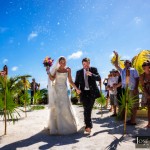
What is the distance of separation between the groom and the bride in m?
0.22

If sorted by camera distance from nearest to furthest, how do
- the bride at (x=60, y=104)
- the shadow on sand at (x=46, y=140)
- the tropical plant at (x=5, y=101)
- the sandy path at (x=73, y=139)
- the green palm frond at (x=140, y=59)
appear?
1. the sandy path at (x=73, y=139)
2. the shadow on sand at (x=46, y=140)
3. the tropical plant at (x=5, y=101)
4. the bride at (x=60, y=104)
5. the green palm frond at (x=140, y=59)

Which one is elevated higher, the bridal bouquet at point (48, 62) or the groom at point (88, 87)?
the bridal bouquet at point (48, 62)

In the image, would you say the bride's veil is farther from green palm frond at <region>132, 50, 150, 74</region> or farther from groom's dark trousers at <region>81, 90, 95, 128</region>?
green palm frond at <region>132, 50, 150, 74</region>

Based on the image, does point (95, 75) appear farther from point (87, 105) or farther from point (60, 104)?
point (60, 104)

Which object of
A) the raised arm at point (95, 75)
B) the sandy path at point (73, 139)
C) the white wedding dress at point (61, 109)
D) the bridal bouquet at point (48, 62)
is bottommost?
the sandy path at point (73, 139)

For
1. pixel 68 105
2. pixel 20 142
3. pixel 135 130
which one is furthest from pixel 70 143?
pixel 135 130

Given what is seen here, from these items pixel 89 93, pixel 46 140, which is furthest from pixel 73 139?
pixel 89 93

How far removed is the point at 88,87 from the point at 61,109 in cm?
91

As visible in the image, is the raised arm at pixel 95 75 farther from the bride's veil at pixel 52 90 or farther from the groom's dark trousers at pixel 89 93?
the bride's veil at pixel 52 90

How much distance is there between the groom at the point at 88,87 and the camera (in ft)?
26.2

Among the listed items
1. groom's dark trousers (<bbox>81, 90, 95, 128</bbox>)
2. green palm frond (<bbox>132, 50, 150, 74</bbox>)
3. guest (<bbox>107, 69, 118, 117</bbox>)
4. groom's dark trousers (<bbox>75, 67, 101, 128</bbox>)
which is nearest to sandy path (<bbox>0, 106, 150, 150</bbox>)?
groom's dark trousers (<bbox>81, 90, 95, 128</bbox>)

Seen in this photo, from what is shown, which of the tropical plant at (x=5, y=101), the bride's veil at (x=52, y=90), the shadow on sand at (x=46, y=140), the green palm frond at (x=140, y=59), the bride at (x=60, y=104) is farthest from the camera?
the green palm frond at (x=140, y=59)

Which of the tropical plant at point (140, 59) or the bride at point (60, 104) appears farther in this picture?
the tropical plant at point (140, 59)

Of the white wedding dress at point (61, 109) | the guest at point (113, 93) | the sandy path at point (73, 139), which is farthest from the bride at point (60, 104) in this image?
the guest at point (113, 93)
